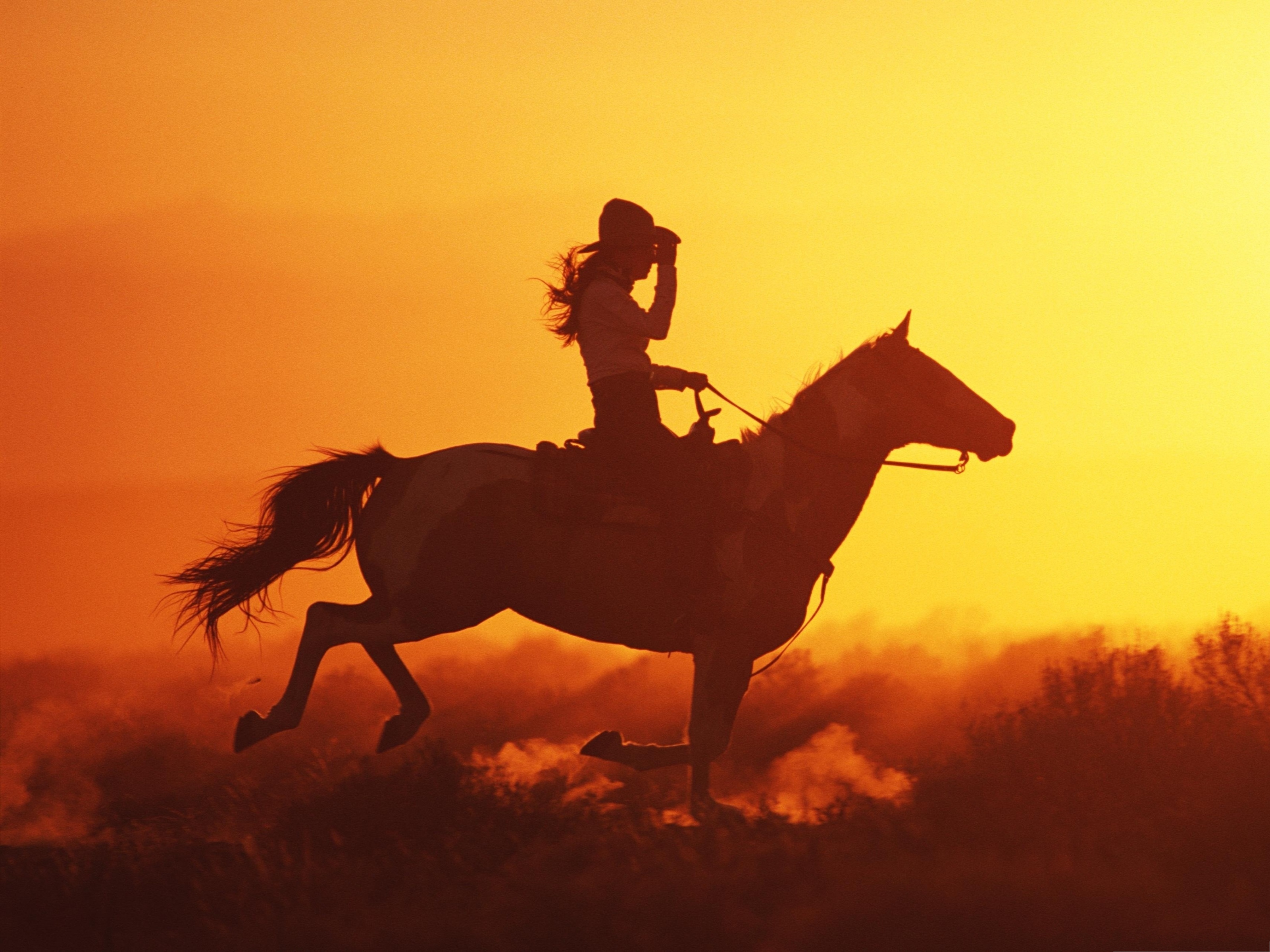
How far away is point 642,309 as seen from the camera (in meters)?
10.4

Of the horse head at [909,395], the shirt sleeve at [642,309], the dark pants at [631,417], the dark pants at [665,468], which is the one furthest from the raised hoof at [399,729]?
the horse head at [909,395]

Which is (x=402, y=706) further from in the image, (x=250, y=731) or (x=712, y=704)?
(x=712, y=704)

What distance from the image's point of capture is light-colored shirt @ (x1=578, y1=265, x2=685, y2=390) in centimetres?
1031

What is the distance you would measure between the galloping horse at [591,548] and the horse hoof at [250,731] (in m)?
0.01

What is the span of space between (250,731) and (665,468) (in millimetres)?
3036

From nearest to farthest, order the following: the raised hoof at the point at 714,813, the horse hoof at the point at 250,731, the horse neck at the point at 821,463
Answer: the raised hoof at the point at 714,813 < the horse hoof at the point at 250,731 < the horse neck at the point at 821,463

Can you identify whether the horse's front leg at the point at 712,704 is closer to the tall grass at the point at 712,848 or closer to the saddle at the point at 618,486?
the tall grass at the point at 712,848

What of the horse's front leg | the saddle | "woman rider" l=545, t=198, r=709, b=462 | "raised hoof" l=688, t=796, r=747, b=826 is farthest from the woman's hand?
"raised hoof" l=688, t=796, r=747, b=826

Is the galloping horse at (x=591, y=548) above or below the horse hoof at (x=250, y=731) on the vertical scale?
above

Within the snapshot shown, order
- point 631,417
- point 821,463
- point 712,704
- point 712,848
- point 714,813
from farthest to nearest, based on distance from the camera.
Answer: point 821,463
point 712,704
point 631,417
point 714,813
point 712,848

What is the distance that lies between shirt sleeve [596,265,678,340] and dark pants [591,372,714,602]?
298 millimetres

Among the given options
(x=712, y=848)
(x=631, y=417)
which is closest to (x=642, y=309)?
(x=631, y=417)

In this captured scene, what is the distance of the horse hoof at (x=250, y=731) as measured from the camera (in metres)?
10.3

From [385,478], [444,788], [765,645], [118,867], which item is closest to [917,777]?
[765,645]
